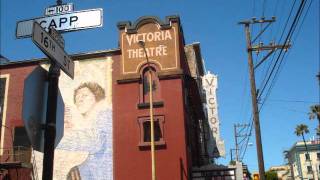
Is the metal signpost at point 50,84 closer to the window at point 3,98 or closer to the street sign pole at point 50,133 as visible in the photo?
the street sign pole at point 50,133

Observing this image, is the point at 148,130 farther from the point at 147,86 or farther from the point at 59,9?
the point at 59,9

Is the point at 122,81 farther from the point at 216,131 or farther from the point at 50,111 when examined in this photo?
the point at 50,111

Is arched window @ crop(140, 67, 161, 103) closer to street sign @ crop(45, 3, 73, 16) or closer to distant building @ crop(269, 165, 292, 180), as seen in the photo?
street sign @ crop(45, 3, 73, 16)

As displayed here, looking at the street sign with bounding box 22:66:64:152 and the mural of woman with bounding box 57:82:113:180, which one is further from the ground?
the mural of woman with bounding box 57:82:113:180

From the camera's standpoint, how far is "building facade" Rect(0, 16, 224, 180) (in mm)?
26469

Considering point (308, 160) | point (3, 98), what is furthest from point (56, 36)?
point (308, 160)

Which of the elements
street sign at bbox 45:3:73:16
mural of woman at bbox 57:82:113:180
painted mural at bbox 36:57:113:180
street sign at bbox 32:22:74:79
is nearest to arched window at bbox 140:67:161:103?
painted mural at bbox 36:57:113:180

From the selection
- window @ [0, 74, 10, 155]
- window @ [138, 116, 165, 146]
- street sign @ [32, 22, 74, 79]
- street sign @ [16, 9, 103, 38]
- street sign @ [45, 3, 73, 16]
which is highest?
window @ [0, 74, 10, 155]

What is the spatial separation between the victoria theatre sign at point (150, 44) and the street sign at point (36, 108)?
2230 cm

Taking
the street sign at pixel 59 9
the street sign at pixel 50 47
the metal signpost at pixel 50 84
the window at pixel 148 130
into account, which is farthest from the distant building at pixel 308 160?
the metal signpost at pixel 50 84

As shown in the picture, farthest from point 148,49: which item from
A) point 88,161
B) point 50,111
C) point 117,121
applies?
point 50,111

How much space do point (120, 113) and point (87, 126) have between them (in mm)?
2494

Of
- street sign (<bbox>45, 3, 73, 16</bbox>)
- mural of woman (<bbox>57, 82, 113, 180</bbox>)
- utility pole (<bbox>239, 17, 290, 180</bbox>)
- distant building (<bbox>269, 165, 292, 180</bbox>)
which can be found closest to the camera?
street sign (<bbox>45, 3, 73, 16</bbox>)

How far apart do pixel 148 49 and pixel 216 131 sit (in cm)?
1253
